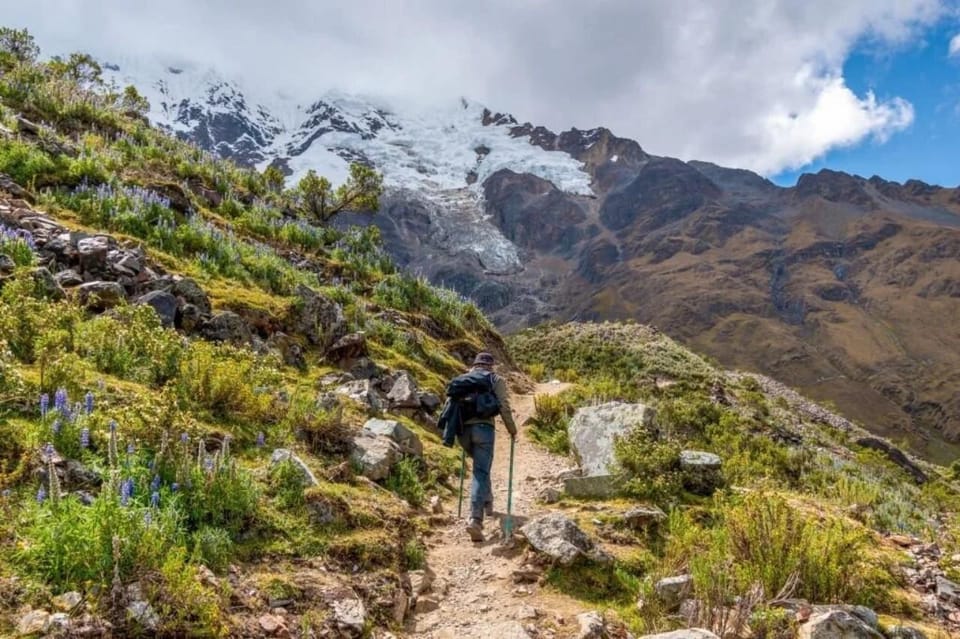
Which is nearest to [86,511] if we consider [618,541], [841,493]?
[618,541]

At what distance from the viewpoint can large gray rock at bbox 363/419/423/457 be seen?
8.26m

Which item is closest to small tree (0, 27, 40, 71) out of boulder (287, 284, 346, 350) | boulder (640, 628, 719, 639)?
boulder (287, 284, 346, 350)

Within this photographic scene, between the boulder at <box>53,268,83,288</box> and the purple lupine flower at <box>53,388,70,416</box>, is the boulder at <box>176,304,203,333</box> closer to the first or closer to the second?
the boulder at <box>53,268,83,288</box>

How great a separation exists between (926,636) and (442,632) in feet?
12.7

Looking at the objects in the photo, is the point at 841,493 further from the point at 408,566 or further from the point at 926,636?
the point at 408,566

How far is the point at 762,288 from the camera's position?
188m

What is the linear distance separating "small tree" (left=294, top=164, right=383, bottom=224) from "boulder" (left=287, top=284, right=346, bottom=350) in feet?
36.6

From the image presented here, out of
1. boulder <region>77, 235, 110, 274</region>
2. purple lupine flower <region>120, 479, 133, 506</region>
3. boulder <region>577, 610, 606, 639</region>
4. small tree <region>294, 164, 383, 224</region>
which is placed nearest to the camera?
purple lupine flower <region>120, 479, 133, 506</region>

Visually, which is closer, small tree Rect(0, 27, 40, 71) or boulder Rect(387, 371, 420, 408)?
boulder Rect(387, 371, 420, 408)

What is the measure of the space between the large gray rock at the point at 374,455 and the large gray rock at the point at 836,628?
462cm

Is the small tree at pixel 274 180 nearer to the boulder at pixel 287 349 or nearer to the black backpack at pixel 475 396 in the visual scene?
the boulder at pixel 287 349

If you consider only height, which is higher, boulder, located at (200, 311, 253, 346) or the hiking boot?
boulder, located at (200, 311, 253, 346)

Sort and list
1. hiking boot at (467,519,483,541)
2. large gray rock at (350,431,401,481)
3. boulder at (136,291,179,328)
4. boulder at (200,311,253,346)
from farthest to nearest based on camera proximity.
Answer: boulder at (200,311,253,346)
boulder at (136,291,179,328)
large gray rock at (350,431,401,481)
hiking boot at (467,519,483,541)

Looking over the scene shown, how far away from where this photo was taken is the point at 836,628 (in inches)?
160
